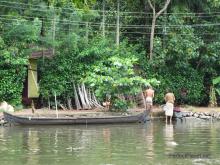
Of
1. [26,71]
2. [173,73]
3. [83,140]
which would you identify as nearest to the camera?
[83,140]

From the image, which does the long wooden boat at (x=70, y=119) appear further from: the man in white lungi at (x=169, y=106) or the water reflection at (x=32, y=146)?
the man in white lungi at (x=169, y=106)

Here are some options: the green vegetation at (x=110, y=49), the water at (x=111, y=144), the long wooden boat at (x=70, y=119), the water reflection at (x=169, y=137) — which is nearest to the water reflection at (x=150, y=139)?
the water at (x=111, y=144)

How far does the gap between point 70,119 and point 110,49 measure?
24.2 ft

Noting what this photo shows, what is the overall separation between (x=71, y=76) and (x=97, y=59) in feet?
6.09

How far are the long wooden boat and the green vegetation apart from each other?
7.60ft

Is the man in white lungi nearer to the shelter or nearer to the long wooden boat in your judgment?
the long wooden boat

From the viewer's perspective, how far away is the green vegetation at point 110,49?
29109 millimetres

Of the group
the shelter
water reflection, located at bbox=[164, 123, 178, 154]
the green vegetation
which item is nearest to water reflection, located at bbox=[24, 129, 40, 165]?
water reflection, located at bbox=[164, 123, 178, 154]

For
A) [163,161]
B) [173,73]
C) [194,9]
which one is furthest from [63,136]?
[194,9]

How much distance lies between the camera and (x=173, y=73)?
33719 millimetres

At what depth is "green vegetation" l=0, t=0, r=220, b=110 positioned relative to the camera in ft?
95.5

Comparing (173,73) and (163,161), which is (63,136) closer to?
(163,161)

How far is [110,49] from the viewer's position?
3173cm

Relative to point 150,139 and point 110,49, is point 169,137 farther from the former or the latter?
point 110,49
